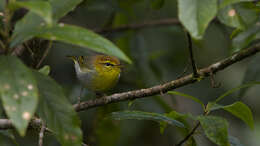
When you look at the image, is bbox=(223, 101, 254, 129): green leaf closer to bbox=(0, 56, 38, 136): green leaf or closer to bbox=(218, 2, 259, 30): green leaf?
bbox=(218, 2, 259, 30): green leaf

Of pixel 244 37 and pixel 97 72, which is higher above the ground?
pixel 244 37

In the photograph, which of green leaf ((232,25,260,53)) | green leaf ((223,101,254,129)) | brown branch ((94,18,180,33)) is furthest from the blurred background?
green leaf ((223,101,254,129))

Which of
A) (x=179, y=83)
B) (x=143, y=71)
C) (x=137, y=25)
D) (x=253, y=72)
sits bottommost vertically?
(x=143, y=71)

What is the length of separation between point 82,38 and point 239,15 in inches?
34.6

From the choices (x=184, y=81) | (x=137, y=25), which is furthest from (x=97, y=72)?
(x=184, y=81)

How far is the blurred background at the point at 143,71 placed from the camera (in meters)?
3.88

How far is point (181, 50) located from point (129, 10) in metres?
1.00

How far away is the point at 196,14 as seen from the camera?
5.09 feet

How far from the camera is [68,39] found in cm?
158

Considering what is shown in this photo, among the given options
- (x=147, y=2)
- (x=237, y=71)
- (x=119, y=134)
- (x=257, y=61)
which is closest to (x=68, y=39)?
(x=257, y=61)

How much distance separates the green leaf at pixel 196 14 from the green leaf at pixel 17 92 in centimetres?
69

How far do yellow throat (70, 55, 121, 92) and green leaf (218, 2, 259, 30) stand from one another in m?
1.98

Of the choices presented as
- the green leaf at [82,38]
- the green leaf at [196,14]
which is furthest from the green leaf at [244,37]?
the green leaf at [82,38]

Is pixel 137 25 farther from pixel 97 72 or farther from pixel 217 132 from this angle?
pixel 217 132
